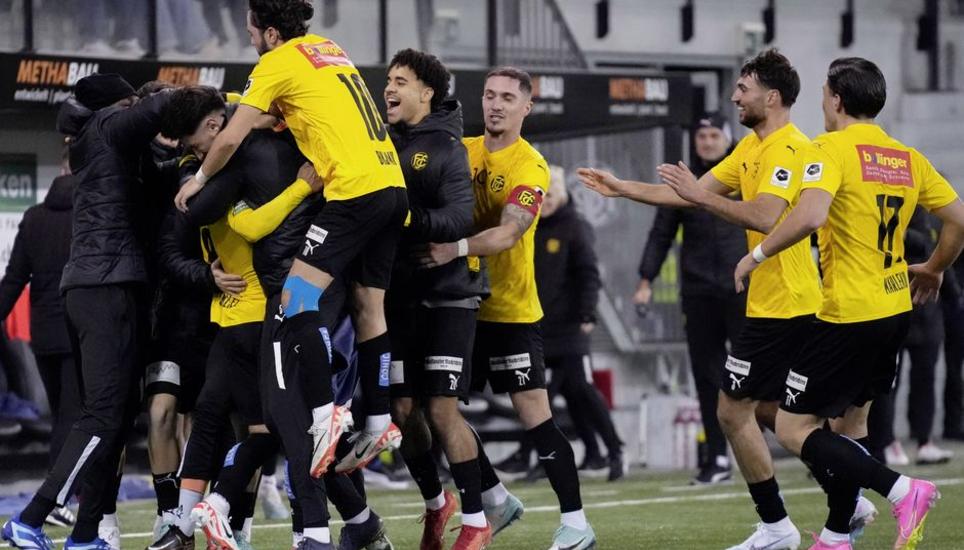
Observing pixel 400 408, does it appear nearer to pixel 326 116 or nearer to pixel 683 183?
pixel 326 116

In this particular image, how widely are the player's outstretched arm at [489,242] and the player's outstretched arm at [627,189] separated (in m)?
0.30

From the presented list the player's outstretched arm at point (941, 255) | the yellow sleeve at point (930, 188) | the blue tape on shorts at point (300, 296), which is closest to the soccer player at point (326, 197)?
the blue tape on shorts at point (300, 296)

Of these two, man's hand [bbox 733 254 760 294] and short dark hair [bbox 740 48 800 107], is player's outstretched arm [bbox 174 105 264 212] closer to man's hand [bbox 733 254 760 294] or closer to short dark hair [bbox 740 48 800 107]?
man's hand [bbox 733 254 760 294]

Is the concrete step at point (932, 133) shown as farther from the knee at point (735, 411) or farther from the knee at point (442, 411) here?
the knee at point (442, 411)

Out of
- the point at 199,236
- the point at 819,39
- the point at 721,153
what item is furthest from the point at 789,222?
the point at 819,39

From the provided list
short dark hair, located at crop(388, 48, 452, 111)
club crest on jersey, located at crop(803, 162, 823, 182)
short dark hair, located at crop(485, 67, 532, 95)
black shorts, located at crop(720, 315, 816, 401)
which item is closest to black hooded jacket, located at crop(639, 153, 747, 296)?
black shorts, located at crop(720, 315, 816, 401)

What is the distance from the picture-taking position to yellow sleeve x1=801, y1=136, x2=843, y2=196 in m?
7.62

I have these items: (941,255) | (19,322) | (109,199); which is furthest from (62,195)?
(941,255)

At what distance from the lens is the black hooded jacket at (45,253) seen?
1107cm

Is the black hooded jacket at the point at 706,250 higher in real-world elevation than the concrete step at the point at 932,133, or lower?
lower

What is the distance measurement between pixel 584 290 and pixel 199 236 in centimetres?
590

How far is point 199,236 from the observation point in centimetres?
808

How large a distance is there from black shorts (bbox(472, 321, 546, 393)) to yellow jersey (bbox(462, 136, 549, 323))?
0.04m

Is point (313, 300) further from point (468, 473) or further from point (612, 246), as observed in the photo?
point (612, 246)
